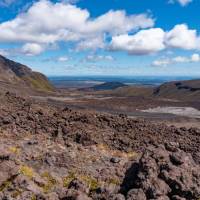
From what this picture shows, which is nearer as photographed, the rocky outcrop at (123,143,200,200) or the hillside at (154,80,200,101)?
the rocky outcrop at (123,143,200,200)

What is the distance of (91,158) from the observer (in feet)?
76.1

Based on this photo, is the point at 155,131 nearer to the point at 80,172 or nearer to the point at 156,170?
the point at 80,172

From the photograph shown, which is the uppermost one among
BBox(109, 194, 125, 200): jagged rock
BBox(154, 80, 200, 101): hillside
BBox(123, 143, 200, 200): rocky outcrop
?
BBox(123, 143, 200, 200): rocky outcrop

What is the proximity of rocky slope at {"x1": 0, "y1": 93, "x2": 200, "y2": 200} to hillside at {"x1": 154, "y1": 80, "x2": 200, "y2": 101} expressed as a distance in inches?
3808

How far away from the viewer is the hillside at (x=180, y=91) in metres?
132

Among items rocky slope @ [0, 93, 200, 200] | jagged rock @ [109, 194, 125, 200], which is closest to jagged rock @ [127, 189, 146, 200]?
rocky slope @ [0, 93, 200, 200]

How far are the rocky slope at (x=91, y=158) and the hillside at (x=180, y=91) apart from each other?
96734mm

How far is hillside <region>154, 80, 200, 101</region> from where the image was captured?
132 m

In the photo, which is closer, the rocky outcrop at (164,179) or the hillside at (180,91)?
the rocky outcrop at (164,179)

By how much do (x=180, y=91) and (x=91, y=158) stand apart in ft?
432

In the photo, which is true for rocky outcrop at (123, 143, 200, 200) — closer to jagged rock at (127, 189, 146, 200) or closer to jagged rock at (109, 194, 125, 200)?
jagged rock at (127, 189, 146, 200)

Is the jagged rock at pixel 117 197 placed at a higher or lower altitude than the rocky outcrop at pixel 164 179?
lower

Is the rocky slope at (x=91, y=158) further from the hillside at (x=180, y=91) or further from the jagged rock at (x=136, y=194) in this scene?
the hillside at (x=180, y=91)

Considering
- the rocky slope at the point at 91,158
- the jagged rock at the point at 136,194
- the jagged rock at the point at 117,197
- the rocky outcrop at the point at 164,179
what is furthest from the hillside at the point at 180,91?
the jagged rock at the point at 117,197
